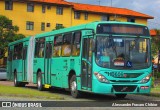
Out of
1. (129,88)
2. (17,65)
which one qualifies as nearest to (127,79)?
(129,88)

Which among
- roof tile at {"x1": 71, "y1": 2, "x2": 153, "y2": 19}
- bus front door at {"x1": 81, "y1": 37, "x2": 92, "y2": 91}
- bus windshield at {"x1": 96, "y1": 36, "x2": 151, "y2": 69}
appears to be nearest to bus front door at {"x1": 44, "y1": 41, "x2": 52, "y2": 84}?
bus front door at {"x1": 81, "y1": 37, "x2": 92, "y2": 91}

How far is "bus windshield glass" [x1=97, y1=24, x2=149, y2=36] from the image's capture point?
18.9 m

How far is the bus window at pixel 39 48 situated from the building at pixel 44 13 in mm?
54429

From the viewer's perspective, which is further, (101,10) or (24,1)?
(101,10)

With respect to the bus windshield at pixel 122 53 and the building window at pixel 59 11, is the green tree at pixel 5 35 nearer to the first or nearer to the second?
the building window at pixel 59 11

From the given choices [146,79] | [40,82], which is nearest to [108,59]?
[146,79]

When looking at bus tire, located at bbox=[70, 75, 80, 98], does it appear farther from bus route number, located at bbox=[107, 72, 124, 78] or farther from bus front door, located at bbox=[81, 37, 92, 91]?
bus route number, located at bbox=[107, 72, 124, 78]

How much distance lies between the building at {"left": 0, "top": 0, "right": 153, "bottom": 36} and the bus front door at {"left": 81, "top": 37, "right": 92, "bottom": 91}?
6244 centimetres

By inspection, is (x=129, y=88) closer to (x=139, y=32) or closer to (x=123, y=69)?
(x=123, y=69)

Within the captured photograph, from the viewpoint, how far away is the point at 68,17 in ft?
292

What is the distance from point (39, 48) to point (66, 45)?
5150 millimetres

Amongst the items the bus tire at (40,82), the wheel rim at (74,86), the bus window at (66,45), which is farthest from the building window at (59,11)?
the wheel rim at (74,86)

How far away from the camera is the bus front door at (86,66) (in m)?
19.0

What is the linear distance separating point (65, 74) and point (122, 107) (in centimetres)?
639
